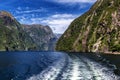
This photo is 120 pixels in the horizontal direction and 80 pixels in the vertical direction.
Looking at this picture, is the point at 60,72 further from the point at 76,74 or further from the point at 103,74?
the point at 103,74

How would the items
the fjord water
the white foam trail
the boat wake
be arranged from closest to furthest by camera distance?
the boat wake < the white foam trail < the fjord water

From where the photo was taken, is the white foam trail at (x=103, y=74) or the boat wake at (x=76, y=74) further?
the white foam trail at (x=103, y=74)

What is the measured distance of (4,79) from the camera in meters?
76.6

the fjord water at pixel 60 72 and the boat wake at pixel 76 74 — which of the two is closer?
the boat wake at pixel 76 74

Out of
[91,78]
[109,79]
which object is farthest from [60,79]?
[109,79]

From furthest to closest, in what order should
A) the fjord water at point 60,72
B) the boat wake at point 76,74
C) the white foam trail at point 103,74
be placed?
the fjord water at point 60,72 < the white foam trail at point 103,74 < the boat wake at point 76,74

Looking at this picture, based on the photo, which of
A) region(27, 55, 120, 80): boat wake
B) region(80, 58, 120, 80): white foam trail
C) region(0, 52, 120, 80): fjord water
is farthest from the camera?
region(0, 52, 120, 80): fjord water

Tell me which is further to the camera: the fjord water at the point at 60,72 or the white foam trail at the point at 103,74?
the fjord water at the point at 60,72

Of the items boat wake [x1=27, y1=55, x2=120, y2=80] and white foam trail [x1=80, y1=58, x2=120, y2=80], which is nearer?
boat wake [x1=27, y1=55, x2=120, y2=80]

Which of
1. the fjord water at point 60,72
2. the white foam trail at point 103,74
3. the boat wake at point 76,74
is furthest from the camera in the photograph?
the fjord water at point 60,72

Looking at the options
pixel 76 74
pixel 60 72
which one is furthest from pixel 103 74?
pixel 60 72

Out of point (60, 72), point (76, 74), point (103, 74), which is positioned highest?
point (60, 72)

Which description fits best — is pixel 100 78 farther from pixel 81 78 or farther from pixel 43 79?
pixel 43 79

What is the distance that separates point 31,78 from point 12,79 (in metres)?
5.21
